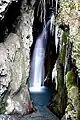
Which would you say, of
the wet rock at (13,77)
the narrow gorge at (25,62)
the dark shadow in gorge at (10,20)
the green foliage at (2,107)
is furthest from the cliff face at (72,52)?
the dark shadow in gorge at (10,20)

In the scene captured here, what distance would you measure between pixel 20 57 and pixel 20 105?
2013 mm

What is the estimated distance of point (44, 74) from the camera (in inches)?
676

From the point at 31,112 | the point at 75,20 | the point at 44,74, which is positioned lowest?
the point at 31,112

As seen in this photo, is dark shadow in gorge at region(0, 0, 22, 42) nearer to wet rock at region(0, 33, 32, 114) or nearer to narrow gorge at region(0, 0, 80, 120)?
narrow gorge at region(0, 0, 80, 120)

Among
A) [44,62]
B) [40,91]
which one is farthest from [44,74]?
[40,91]

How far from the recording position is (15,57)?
11.5 meters

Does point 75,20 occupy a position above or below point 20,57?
above

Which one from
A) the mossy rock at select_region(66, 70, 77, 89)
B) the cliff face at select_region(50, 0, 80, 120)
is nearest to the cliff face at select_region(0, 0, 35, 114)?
the cliff face at select_region(50, 0, 80, 120)

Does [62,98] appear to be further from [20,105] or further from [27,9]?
[27,9]

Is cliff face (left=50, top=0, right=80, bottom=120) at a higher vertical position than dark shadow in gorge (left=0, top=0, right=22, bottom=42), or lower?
lower

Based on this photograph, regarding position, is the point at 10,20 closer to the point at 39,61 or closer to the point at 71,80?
the point at 71,80

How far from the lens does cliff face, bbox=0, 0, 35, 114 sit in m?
10.5

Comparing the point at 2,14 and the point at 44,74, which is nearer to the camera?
the point at 2,14

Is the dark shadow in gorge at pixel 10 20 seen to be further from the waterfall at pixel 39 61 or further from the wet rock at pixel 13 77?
the waterfall at pixel 39 61
